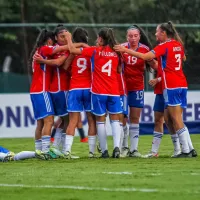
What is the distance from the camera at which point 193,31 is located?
2514 cm

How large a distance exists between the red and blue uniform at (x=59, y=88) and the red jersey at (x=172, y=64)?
1710 millimetres

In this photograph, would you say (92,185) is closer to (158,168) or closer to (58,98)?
(158,168)

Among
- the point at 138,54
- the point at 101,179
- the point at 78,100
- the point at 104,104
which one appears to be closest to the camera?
the point at 101,179

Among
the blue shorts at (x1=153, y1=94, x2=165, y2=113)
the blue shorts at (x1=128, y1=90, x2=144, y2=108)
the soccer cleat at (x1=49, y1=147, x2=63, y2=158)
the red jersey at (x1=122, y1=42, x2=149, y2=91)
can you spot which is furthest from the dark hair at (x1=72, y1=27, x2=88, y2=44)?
the soccer cleat at (x1=49, y1=147, x2=63, y2=158)

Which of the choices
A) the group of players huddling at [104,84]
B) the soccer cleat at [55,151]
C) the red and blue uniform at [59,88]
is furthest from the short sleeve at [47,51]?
the soccer cleat at [55,151]

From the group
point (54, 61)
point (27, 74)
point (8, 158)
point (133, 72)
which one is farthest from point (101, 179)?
point (27, 74)

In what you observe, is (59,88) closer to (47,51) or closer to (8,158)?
(47,51)

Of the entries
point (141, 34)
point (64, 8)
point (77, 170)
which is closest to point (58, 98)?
point (141, 34)

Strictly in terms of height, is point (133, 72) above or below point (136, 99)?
above

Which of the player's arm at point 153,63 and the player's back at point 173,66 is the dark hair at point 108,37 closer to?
the player's back at point 173,66

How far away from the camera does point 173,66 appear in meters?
15.0

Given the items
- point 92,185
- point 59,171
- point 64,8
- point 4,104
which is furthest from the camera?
point 64,8

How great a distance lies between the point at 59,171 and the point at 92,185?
1.74 m

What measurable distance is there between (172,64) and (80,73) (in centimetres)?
155
